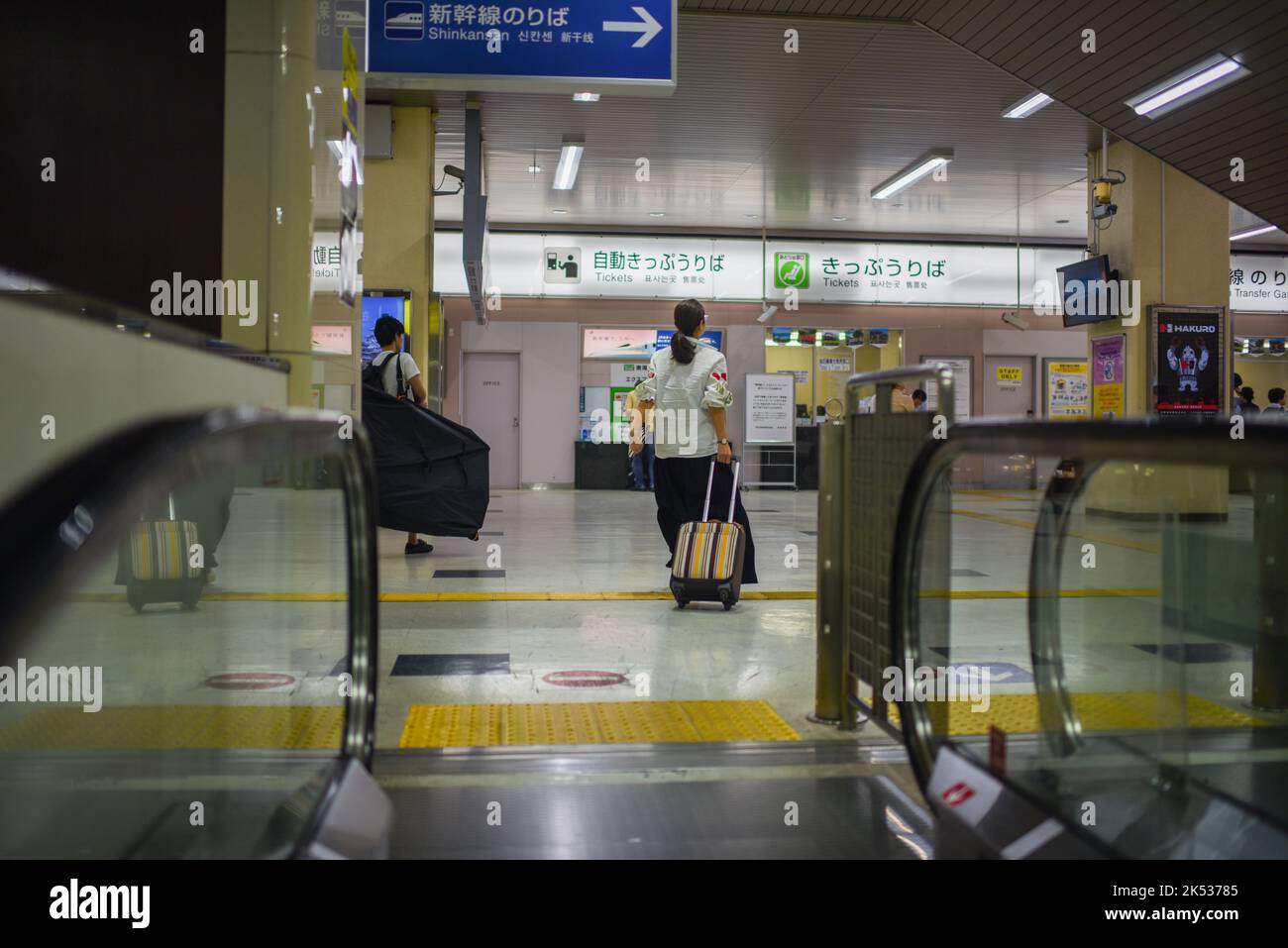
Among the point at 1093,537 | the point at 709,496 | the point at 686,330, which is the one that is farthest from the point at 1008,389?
the point at 709,496

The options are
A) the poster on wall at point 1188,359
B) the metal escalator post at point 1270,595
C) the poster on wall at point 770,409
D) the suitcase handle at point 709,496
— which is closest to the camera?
the metal escalator post at point 1270,595

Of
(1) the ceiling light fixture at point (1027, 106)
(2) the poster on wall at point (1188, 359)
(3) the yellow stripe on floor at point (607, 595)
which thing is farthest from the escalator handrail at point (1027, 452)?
(2) the poster on wall at point (1188, 359)

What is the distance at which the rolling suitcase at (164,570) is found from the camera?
2.56 m

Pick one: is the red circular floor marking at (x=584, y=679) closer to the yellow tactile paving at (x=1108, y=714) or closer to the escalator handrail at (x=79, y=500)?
the yellow tactile paving at (x=1108, y=714)

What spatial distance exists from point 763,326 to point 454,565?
1088cm

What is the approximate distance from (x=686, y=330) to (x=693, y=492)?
85cm

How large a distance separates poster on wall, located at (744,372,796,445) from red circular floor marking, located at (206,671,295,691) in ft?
44.7

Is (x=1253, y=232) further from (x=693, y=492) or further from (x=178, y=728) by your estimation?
(x=178, y=728)

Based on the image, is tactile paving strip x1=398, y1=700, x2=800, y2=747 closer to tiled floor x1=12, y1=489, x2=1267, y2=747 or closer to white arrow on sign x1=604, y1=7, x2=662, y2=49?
tiled floor x1=12, y1=489, x2=1267, y2=747

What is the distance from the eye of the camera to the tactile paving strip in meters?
3.11

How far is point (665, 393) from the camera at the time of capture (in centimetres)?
559

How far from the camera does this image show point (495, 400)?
666 inches

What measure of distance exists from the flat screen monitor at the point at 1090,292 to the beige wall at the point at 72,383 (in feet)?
33.2
